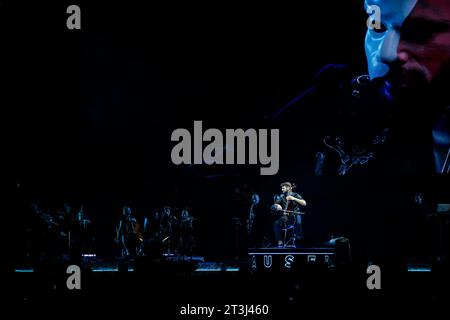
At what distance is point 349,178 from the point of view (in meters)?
11.2

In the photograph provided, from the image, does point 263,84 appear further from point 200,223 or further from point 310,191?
point 200,223

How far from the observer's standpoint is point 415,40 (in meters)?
9.62

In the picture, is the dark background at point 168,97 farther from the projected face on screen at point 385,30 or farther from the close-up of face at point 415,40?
the close-up of face at point 415,40

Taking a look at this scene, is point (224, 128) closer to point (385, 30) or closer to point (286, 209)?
point (286, 209)

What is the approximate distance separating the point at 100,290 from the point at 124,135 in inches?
263

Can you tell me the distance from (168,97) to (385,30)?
432 cm

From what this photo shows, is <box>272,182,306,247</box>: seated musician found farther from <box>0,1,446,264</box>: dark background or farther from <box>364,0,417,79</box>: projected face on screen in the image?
<box>364,0,417,79</box>: projected face on screen

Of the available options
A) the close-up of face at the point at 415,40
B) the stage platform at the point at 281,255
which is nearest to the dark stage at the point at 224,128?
the close-up of face at the point at 415,40

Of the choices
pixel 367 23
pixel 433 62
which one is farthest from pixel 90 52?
pixel 433 62

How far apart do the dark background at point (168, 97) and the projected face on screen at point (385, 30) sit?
247mm

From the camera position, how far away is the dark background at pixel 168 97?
32.8 feet

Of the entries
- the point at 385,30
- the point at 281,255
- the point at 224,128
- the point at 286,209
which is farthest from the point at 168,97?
the point at 385,30

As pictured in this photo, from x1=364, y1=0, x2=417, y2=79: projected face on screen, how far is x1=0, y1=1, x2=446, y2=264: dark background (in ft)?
0.81

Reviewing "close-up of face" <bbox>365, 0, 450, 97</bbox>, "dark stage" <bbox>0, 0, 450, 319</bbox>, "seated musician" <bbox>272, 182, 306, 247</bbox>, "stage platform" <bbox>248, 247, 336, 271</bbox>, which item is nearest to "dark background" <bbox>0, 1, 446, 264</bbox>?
"dark stage" <bbox>0, 0, 450, 319</bbox>
